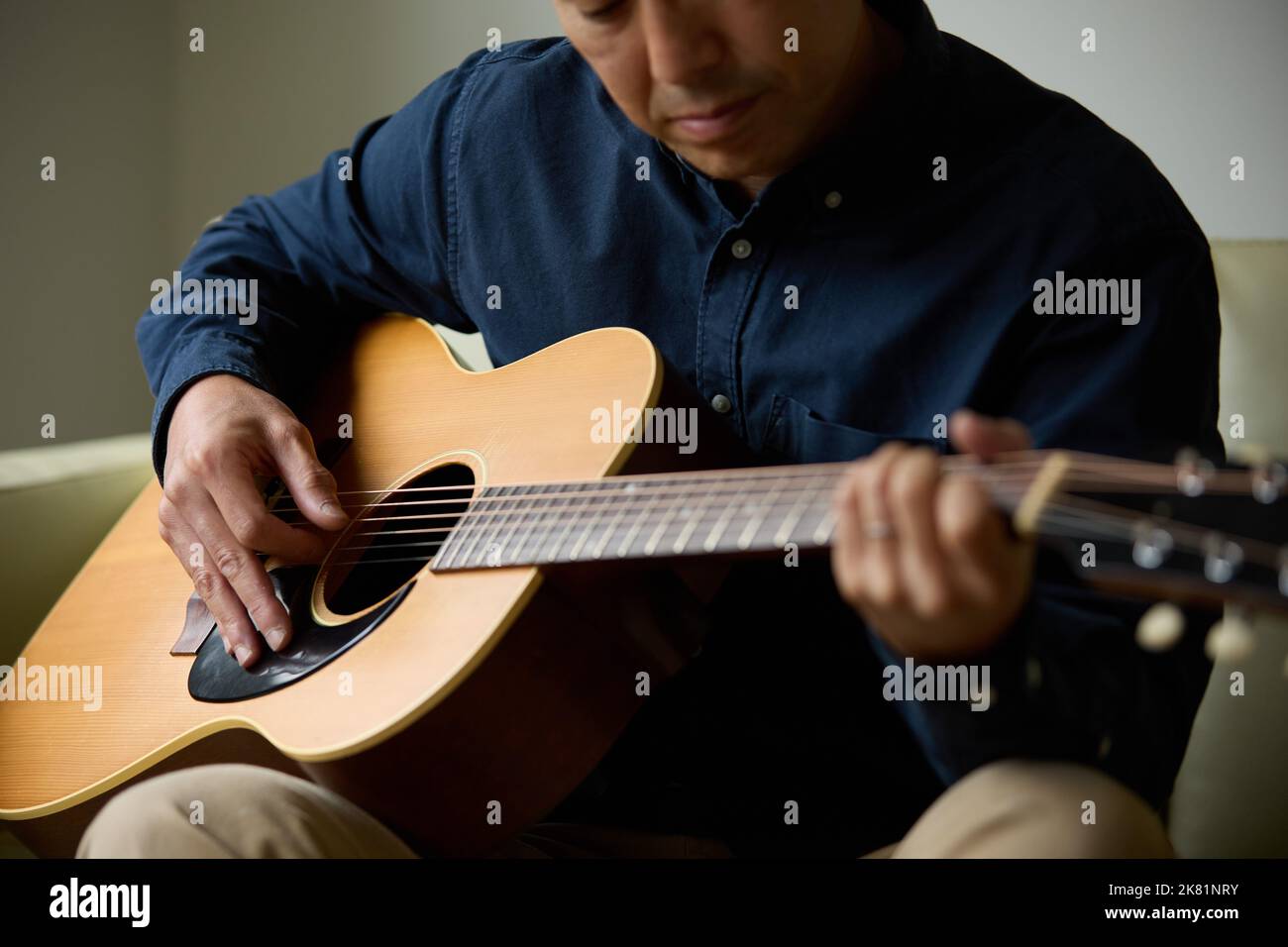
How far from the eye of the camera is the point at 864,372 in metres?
0.98

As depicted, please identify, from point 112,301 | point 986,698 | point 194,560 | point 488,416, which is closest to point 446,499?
point 488,416

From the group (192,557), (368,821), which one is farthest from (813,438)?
(192,557)

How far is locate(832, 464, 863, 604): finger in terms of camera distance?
0.63 meters

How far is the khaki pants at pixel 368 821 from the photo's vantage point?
0.69 meters

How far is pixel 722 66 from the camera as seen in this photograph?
2.84 ft

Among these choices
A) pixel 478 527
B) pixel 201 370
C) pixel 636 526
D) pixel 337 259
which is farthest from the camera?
pixel 337 259

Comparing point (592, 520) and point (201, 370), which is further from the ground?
point (201, 370)

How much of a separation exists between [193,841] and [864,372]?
2.02 feet

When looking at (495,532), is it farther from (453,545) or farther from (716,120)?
(716,120)

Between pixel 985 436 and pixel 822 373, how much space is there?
14.3 inches

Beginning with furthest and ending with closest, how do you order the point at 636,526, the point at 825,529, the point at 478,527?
the point at 478,527 < the point at 636,526 < the point at 825,529

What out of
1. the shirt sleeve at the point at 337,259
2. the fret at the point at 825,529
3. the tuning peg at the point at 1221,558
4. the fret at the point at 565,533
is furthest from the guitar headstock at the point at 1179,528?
the shirt sleeve at the point at 337,259

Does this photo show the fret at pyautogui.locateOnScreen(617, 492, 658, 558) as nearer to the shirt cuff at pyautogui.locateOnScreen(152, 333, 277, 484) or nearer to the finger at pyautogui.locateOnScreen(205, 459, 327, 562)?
the finger at pyautogui.locateOnScreen(205, 459, 327, 562)

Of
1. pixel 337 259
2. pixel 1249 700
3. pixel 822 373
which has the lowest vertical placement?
pixel 1249 700
